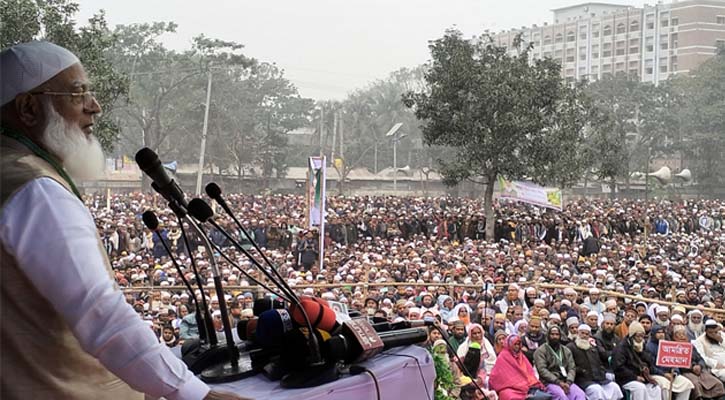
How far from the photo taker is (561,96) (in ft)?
53.6

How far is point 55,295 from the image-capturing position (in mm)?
824

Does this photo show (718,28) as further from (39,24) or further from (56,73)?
(56,73)

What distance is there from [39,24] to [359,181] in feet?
55.3

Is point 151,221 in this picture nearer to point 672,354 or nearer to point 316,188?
point 672,354

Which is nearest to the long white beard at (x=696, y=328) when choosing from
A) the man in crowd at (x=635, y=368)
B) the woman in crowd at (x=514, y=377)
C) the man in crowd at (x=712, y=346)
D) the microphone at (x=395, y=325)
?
the man in crowd at (x=712, y=346)

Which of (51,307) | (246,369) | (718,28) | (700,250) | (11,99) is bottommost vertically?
(700,250)

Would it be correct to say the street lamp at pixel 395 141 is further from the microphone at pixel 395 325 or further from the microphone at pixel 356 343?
the microphone at pixel 356 343

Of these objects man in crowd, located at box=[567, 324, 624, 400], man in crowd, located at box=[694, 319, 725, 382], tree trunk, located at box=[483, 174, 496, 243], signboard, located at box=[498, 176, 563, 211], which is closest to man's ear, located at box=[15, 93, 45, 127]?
man in crowd, located at box=[567, 324, 624, 400]

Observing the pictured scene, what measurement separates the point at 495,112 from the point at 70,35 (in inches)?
350

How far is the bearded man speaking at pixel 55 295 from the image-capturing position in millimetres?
822

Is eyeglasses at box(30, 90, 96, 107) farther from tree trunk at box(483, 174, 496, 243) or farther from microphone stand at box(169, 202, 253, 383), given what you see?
tree trunk at box(483, 174, 496, 243)

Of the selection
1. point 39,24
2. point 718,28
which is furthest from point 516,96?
point 718,28

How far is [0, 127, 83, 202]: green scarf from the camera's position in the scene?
942 mm

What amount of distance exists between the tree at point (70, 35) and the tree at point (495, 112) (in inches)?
286
